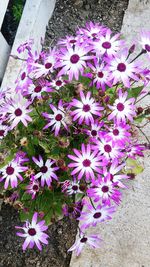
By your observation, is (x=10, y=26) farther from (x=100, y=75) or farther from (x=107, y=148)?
(x=107, y=148)

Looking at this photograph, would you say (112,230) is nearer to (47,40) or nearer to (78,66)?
(78,66)

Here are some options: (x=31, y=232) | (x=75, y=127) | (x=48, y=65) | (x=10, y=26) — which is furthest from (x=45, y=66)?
(x=10, y=26)

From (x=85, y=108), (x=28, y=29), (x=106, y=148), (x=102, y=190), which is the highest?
(x=28, y=29)

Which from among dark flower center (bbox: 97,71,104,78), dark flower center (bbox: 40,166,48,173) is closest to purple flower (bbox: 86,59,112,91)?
dark flower center (bbox: 97,71,104,78)

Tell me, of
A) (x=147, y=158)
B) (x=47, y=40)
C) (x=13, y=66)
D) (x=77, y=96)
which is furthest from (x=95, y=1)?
(x=77, y=96)

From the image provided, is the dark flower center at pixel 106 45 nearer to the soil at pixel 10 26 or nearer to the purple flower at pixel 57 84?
the purple flower at pixel 57 84
